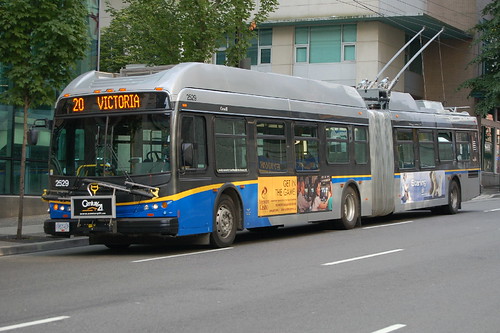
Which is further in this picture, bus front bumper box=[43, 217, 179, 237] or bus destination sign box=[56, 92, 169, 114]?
bus destination sign box=[56, 92, 169, 114]

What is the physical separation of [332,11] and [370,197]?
22.6 meters

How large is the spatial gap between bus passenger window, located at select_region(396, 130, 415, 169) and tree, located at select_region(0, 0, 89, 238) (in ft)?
31.7

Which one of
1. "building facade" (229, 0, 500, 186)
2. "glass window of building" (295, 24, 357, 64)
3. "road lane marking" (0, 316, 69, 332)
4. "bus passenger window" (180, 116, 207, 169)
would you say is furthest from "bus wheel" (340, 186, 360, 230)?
"glass window of building" (295, 24, 357, 64)

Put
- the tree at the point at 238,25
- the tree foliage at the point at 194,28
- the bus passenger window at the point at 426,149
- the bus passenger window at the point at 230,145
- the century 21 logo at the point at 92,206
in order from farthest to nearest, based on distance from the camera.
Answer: the bus passenger window at the point at 426,149 → the tree at the point at 238,25 → the tree foliage at the point at 194,28 → the bus passenger window at the point at 230,145 → the century 21 logo at the point at 92,206

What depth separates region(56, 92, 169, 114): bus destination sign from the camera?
14539 millimetres

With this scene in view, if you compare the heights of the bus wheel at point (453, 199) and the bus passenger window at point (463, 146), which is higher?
the bus passenger window at point (463, 146)

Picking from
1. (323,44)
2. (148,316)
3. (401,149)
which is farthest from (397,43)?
(148,316)

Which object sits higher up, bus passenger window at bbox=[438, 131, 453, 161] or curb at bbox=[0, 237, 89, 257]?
bus passenger window at bbox=[438, 131, 453, 161]

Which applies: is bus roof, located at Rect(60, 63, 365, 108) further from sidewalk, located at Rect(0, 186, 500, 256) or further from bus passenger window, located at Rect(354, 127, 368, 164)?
Result: sidewalk, located at Rect(0, 186, 500, 256)

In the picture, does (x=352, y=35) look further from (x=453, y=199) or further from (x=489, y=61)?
(x=453, y=199)

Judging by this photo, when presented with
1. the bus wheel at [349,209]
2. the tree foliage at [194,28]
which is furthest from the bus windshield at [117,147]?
the tree foliage at [194,28]

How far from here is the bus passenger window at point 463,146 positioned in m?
26.7

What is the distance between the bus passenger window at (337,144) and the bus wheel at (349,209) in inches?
33.0

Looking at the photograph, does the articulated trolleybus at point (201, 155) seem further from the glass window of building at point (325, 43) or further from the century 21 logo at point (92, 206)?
the glass window of building at point (325, 43)
